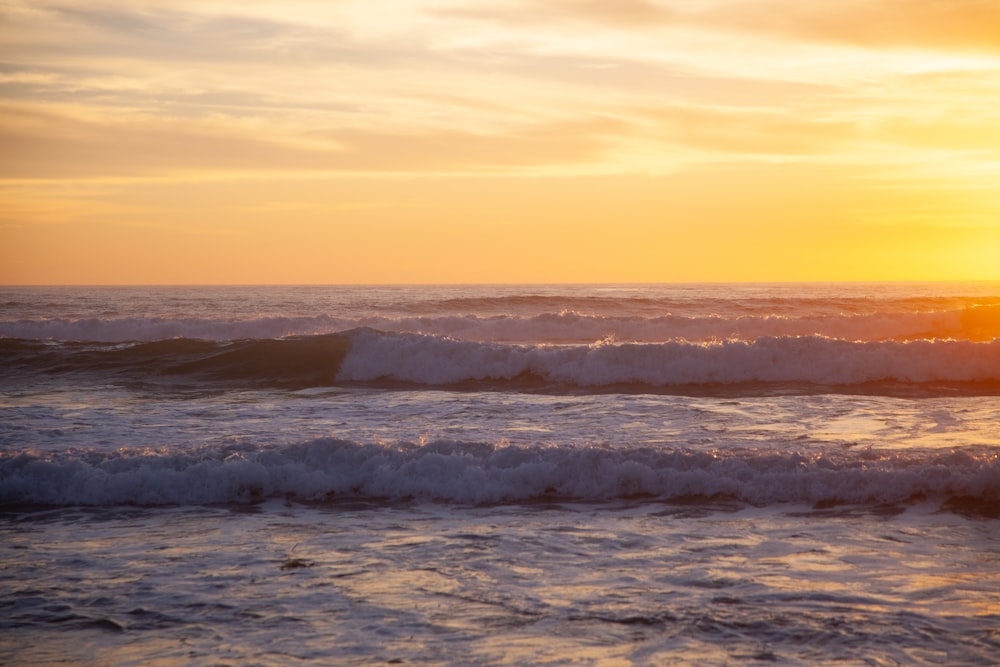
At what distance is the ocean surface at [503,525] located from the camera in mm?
4676

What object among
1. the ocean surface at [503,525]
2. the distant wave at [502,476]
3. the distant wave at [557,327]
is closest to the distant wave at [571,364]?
the ocean surface at [503,525]

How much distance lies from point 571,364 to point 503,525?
10.9 metres

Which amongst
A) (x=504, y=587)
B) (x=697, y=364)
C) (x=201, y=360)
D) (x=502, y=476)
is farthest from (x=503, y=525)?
(x=201, y=360)

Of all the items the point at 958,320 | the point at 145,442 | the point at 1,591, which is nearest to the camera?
the point at 1,591

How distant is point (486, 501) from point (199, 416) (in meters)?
6.18

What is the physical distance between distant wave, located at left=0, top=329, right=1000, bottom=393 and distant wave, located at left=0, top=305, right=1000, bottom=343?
7103 mm

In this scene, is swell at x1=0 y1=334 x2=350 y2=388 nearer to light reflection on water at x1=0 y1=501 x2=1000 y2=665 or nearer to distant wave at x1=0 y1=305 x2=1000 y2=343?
distant wave at x1=0 y1=305 x2=1000 y2=343

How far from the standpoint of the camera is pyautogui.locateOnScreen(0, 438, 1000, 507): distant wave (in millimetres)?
7691

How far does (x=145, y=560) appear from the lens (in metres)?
6.09

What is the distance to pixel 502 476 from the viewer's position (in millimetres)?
8156

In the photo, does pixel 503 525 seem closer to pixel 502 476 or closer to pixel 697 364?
pixel 502 476

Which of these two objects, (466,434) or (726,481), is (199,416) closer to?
(466,434)

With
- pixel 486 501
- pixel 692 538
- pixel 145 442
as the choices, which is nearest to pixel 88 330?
pixel 145 442

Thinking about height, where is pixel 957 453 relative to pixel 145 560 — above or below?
above
